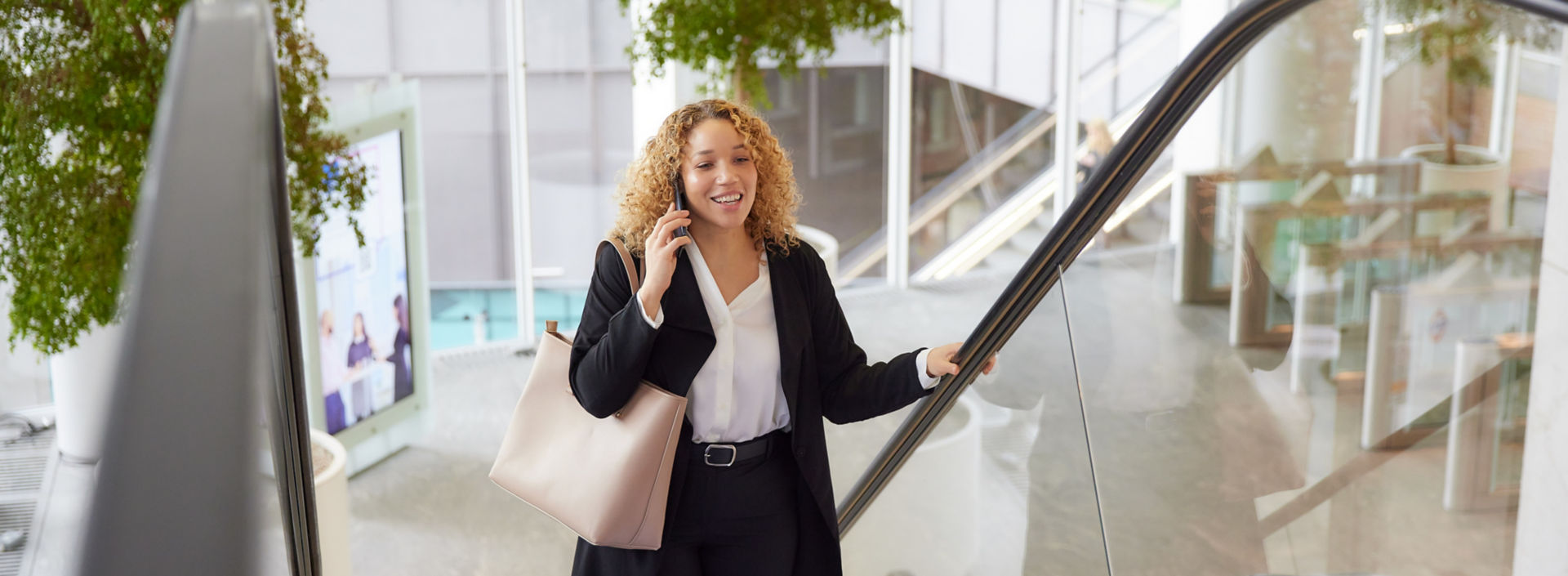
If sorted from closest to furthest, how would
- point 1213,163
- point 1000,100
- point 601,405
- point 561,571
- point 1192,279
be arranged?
point 601,405 < point 1192,279 < point 1213,163 < point 561,571 < point 1000,100

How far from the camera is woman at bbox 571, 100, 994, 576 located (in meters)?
2.03

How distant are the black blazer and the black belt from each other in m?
0.03

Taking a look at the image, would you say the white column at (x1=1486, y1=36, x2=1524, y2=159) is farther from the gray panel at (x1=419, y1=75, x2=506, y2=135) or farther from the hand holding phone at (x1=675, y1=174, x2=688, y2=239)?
the gray panel at (x1=419, y1=75, x2=506, y2=135)

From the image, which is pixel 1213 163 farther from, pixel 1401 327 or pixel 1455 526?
pixel 1455 526

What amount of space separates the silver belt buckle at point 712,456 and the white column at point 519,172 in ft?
20.8

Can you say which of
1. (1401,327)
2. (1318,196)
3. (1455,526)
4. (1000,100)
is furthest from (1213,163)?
(1000,100)

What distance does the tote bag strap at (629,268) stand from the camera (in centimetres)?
204

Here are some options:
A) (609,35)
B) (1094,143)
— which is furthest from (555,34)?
(1094,143)

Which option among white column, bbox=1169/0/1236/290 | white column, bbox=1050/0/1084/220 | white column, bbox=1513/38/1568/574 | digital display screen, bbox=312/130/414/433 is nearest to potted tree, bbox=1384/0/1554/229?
white column, bbox=1513/38/1568/574

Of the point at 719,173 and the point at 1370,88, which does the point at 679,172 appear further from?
the point at 1370,88

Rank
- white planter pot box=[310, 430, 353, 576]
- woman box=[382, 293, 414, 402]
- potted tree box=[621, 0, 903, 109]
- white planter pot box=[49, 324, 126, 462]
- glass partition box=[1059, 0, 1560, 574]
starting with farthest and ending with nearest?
potted tree box=[621, 0, 903, 109], woman box=[382, 293, 414, 402], white planter pot box=[49, 324, 126, 462], white planter pot box=[310, 430, 353, 576], glass partition box=[1059, 0, 1560, 574]

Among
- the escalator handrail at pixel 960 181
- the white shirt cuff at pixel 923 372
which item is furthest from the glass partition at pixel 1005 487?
the escalator handrail at pixel 960 181

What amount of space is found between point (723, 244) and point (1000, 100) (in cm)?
790

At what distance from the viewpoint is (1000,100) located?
968 centimetres
